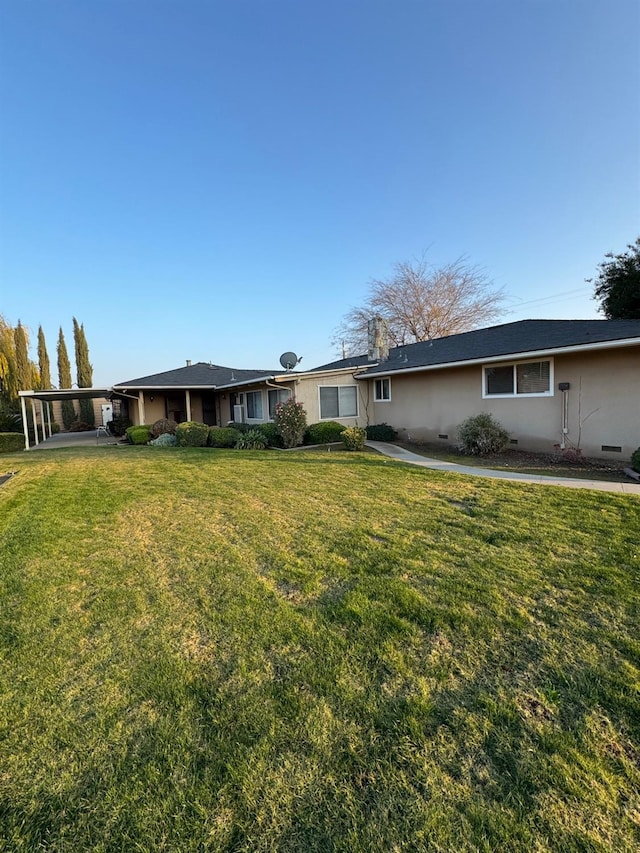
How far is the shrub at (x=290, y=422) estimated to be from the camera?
1236 cm

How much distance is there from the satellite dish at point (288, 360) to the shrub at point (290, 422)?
2.72 m

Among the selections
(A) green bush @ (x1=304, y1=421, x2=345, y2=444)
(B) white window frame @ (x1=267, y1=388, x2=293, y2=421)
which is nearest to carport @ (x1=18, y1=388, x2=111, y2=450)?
(B) white window frame @ (x1=267, y1=388, x2=293, y2=421)

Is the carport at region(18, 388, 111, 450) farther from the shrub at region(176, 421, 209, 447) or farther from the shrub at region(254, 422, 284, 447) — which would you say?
the shrub at region(254, 422, 284, 447)

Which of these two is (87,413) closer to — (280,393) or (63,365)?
(63,365)

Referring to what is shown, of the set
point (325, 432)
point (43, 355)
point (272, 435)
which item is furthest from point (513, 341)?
point (43, 355)

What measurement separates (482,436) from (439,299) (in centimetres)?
2071

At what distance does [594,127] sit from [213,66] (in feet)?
37.1

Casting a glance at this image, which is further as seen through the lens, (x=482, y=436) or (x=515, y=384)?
(x=515, y=384)

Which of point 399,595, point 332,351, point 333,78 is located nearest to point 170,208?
point 333,78

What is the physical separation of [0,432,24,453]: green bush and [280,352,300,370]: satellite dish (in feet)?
35.1

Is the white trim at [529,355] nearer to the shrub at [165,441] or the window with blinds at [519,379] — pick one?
the window with blinds at [519,379]

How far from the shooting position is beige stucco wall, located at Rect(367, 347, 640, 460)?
825 cm

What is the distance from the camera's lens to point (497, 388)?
10.5 meters

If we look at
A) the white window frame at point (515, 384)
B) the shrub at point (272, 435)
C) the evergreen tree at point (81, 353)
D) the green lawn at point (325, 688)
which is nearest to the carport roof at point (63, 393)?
the shrub at point (272, 435)
